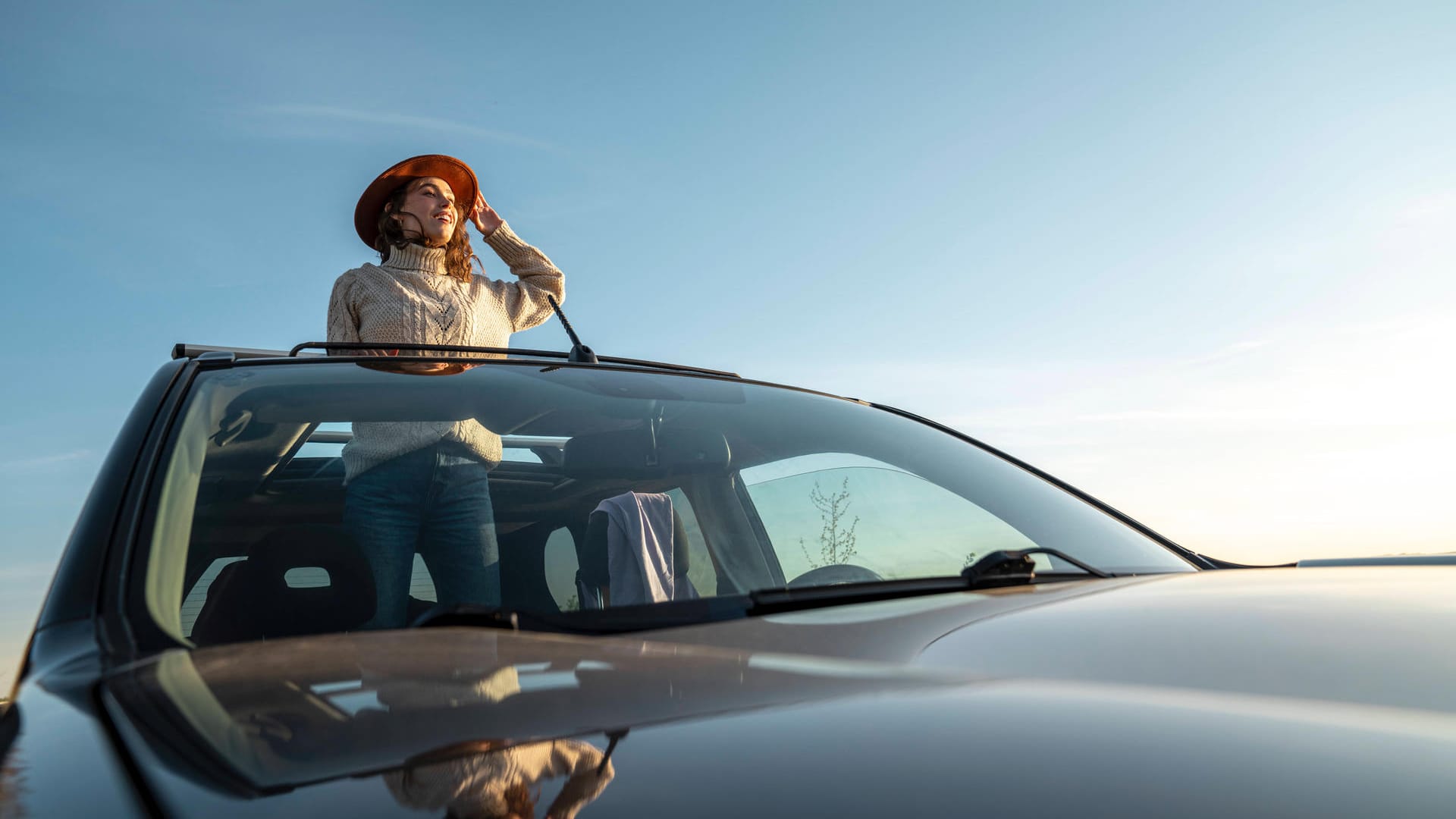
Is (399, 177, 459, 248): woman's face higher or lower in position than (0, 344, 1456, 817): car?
higher

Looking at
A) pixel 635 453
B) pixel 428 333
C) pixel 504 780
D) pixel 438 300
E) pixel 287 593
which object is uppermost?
pixel 438 300

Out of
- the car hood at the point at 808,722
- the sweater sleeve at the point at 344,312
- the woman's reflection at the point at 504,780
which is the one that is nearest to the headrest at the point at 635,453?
the car hood at the point at 808,722

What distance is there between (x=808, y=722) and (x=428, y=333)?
9.25 ft

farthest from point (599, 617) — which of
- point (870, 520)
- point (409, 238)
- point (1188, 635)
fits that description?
point (409, 238)

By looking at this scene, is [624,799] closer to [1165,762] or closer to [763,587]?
[1165,762]

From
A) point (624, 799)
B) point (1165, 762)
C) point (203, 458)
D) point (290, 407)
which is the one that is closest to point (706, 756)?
point (624, 799)

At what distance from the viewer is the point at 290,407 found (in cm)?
156

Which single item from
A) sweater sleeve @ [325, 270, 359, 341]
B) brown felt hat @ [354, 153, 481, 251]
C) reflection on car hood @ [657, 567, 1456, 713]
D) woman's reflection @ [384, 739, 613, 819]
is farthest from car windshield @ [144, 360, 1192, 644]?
brown felt hat @ [354, 153, 481, 251]

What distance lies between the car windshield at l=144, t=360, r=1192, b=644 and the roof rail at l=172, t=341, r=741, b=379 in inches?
3.3

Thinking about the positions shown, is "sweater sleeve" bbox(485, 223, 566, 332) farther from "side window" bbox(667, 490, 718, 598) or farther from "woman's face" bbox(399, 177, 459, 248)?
"side window" bbox(667, 490, 718, 598)

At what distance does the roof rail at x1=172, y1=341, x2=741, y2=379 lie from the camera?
1.77 metres

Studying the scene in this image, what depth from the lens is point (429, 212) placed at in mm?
3643

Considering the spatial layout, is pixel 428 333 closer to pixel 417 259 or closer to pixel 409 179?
pixel 417 259

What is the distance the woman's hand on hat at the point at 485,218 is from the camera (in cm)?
386
